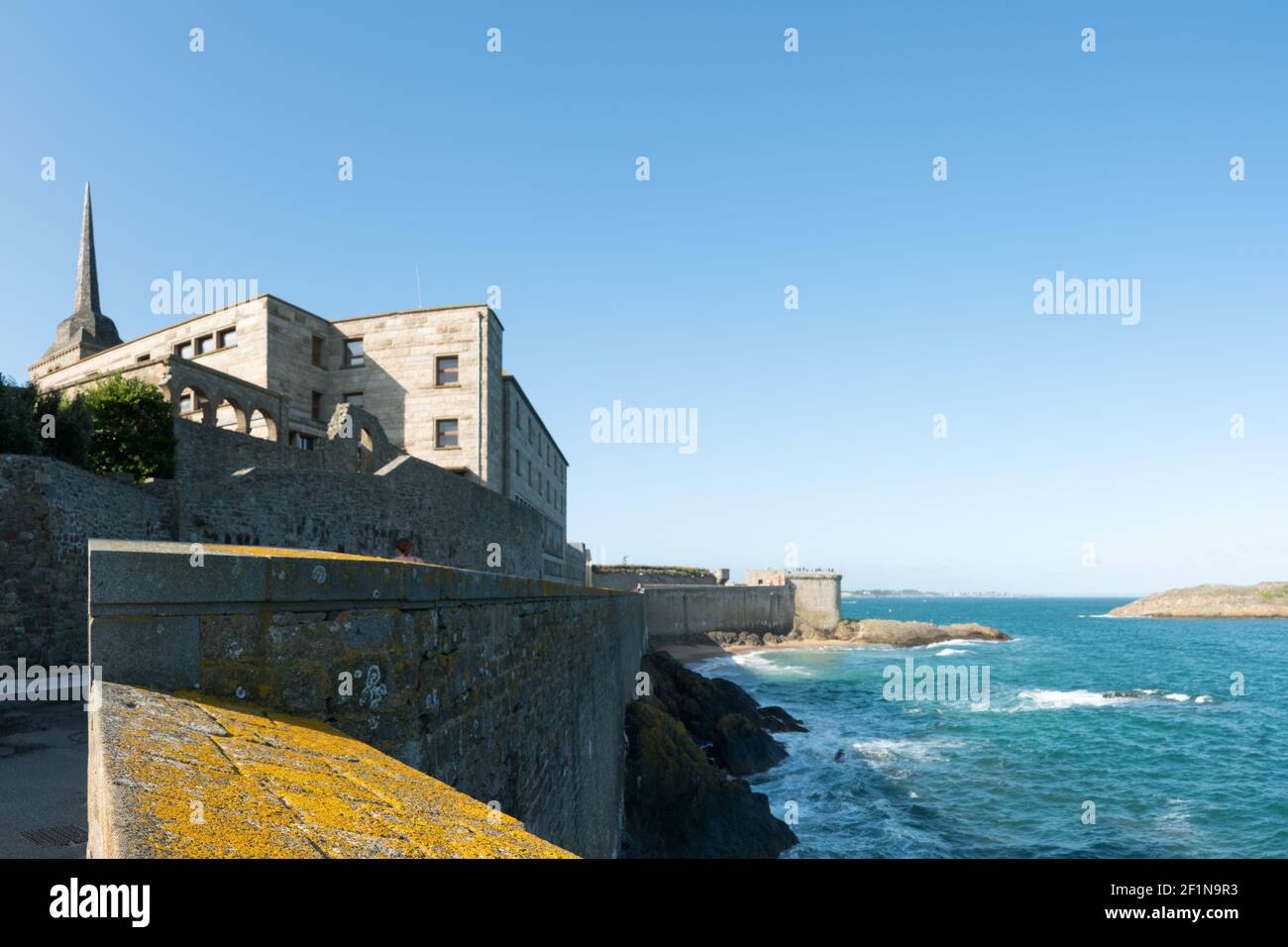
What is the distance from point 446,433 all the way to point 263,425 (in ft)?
25.4

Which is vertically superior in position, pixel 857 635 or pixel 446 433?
pixel 446 433

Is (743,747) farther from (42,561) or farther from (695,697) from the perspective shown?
(42,561)

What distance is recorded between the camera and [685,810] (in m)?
18.8

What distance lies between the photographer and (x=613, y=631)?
19.8 meters

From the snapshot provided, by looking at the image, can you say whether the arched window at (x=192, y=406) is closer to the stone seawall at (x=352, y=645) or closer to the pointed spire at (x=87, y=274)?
the pointed spire at (x=87, y=274)

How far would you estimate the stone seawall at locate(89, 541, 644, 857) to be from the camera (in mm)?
3594

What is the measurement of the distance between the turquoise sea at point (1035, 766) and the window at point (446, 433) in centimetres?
1963

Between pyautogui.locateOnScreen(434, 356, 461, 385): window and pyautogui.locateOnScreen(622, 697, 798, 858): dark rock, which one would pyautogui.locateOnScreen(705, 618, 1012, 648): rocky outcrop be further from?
pyautogui.locateOnScreen(622, 697, 798, 858): dark rock

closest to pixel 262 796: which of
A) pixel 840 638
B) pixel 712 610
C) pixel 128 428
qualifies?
pixel 128 428

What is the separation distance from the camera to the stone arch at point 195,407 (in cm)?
2624

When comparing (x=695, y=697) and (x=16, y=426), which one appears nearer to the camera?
(x=16, y=426)
